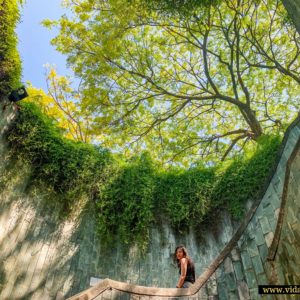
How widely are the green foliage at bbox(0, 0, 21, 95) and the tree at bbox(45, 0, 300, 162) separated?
2.12m

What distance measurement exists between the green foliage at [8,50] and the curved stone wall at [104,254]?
574 millimetres

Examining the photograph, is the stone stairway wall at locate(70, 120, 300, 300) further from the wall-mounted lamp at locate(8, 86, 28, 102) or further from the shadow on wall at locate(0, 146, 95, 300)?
the wall-mounted lamp at locate(8, 86, 28, 102)

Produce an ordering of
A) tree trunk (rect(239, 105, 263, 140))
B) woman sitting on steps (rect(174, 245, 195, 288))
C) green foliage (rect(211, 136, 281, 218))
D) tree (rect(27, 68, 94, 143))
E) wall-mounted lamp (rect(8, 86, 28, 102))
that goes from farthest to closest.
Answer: tree (rect(27, 68, 94, 143)) < tree trunk (rect(239, 105, 263, 140)) < green foliage (rect(211, 136, 281, 218)) < wall-mounted lamp (rect(8, 86, 28, 102)) < woman sitting on steps (rect(174, 245, 195, 288))

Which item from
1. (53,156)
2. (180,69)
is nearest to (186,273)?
(53,156)

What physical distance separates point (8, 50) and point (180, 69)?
17.8 ft

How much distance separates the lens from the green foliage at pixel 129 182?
235 inches

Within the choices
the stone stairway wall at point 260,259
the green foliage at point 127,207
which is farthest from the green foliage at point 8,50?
the stone stairway wall at point 260,259

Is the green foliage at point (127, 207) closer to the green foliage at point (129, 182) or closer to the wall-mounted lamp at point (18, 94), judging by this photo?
the green foliage at point (129, 182)

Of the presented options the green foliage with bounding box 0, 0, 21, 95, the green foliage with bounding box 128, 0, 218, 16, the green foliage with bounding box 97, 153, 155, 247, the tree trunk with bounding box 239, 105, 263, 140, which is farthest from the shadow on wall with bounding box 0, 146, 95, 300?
the tree trunk with bounding box 239, 105, 263, 140

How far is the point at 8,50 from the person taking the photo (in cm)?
593

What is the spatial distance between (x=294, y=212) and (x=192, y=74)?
21.4ft

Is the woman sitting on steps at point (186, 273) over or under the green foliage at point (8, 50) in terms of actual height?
under

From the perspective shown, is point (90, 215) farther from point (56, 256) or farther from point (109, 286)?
point (109, 286)

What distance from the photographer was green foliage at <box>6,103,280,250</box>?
5.98m
